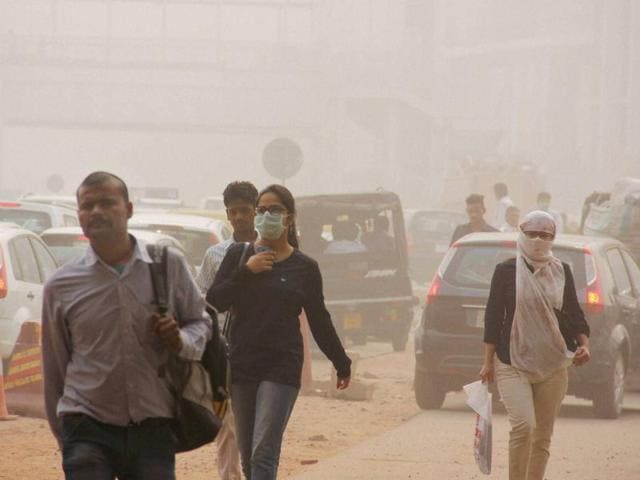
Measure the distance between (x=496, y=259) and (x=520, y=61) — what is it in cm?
12762

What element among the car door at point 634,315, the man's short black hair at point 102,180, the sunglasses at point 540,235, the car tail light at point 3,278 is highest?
the man's short black hair at point 102,180

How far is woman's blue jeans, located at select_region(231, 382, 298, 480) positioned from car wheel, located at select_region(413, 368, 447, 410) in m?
7.39

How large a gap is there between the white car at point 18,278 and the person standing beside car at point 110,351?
911 cm

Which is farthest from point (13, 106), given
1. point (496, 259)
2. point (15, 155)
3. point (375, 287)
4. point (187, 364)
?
point (15, 155)

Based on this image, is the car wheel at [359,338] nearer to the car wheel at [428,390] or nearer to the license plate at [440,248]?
the car wheel at [428,390]

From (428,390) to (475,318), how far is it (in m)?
0.88

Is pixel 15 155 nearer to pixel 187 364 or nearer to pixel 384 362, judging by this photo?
pixel 384 362

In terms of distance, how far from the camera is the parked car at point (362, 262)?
72.3ft

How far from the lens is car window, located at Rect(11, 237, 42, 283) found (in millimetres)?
15648

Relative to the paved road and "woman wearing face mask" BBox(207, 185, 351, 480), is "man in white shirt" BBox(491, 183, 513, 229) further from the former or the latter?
"woman wearing face mask" BBox(207, 185, 351, 480)

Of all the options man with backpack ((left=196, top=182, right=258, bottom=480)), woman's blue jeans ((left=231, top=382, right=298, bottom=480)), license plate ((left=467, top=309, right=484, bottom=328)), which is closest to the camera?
woman's blue jeans ((left=231, top=382, right=298, bottom=480))

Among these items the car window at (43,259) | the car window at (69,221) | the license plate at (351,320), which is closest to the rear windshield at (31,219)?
the car window at (69,221)

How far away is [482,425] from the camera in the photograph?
9188mm

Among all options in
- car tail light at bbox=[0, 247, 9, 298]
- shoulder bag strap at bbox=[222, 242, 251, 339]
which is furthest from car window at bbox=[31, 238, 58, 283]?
shoulder bag strap at bbox=[222, 242, 251, 339]
